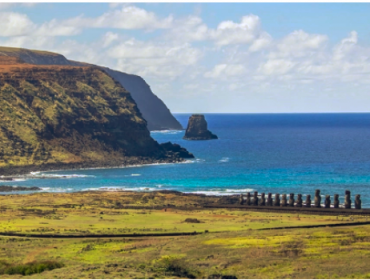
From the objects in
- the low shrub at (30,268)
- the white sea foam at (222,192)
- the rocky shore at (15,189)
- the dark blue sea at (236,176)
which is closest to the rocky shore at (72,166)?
the dark blue sea at (236,176)

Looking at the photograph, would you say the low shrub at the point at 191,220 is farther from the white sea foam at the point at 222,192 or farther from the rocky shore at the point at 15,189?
the rocky shore at the point at 15,189

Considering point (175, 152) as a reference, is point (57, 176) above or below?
below

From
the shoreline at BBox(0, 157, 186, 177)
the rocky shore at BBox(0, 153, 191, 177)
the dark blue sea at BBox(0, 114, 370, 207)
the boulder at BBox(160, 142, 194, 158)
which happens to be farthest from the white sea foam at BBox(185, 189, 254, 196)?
the boulder at BBox(160, 142, 194, 158)

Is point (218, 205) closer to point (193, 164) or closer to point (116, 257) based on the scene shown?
point (116, 257)

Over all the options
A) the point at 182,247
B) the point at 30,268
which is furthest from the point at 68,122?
the point at 30,268

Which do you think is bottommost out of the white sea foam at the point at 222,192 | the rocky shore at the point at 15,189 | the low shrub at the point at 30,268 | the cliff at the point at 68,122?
the white sea foam at the point at 222,192

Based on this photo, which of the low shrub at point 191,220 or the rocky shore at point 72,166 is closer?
the low shrub at point 191,220

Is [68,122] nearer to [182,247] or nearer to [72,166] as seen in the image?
[72,166]
